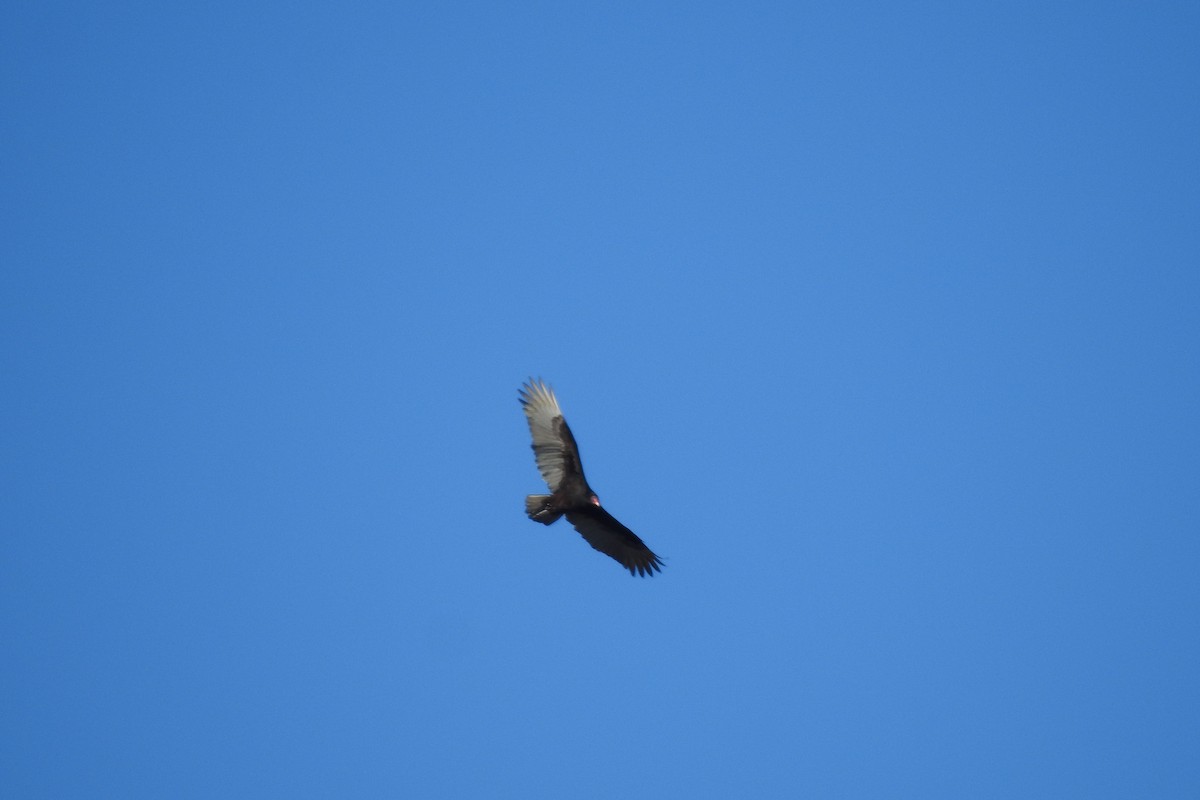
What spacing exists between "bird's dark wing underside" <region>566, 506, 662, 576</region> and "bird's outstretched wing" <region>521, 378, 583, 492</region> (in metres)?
0.72

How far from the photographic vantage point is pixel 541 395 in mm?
21938

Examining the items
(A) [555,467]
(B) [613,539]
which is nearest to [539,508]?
(A) [555,467]

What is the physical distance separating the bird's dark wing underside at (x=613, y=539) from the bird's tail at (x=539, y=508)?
1.51ft

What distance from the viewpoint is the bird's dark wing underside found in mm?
22094

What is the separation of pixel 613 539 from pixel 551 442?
2.51 m

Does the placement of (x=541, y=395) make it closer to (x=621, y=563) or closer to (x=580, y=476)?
(x=580, y=476)

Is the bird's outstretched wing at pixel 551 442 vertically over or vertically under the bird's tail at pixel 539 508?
over

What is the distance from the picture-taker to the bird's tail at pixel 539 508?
2139 cm

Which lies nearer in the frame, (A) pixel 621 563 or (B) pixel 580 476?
(B) pixel 580 476

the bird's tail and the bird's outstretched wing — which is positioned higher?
the bird's outstretched wing

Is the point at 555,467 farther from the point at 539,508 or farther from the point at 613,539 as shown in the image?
the point at 613,539

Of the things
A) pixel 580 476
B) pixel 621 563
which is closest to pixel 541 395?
pixel 580 476

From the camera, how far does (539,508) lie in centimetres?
2144

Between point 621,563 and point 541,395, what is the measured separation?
12.0 ft
